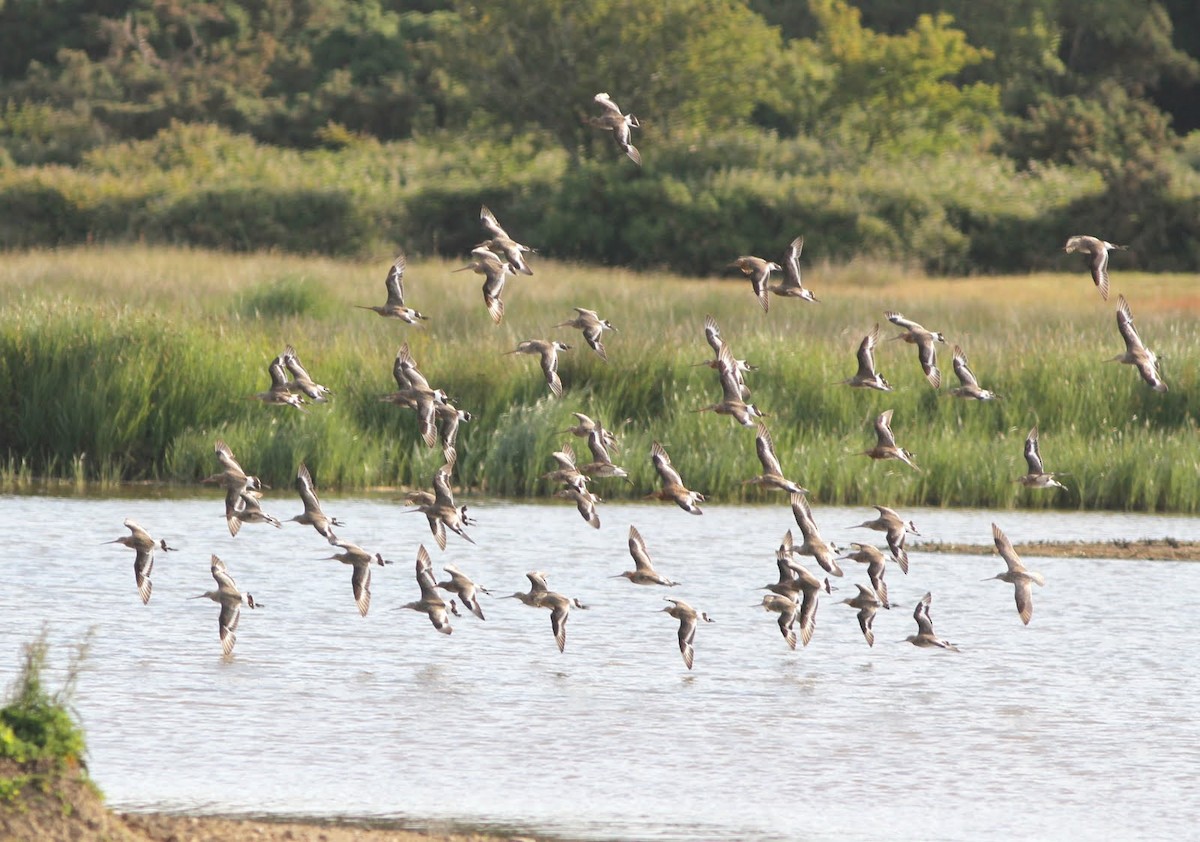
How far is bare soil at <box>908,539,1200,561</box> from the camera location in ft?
58.0

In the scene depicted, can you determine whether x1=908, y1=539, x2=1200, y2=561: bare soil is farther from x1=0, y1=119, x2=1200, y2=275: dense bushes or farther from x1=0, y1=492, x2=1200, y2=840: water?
x1=0, y1=119, x2=1200, y2=275: dense bushes

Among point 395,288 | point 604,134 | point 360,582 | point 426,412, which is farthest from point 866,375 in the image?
point 604,134

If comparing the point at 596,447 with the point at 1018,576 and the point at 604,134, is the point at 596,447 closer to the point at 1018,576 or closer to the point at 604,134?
the point at 1018,576

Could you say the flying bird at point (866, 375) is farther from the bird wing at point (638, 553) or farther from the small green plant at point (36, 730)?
the small green plant at point (36, 730)

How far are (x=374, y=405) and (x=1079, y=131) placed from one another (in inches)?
1523

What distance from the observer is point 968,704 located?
1198cm

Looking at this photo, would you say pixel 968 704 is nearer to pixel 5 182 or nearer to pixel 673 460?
pixel 673 460

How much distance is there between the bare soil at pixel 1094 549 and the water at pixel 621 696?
0.31m

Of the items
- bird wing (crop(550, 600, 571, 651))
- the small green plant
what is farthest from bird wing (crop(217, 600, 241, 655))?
the small green plant

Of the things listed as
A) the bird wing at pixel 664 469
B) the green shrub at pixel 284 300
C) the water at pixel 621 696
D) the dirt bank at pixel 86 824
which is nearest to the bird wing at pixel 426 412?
the bird wing at pixel 664 469

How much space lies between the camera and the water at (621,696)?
30.9 ft

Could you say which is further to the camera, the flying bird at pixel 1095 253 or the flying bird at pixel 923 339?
the flying bird at pixel 923 339

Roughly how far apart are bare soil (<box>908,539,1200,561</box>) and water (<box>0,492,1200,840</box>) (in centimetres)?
31

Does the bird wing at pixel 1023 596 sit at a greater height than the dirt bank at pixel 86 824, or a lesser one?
greater
